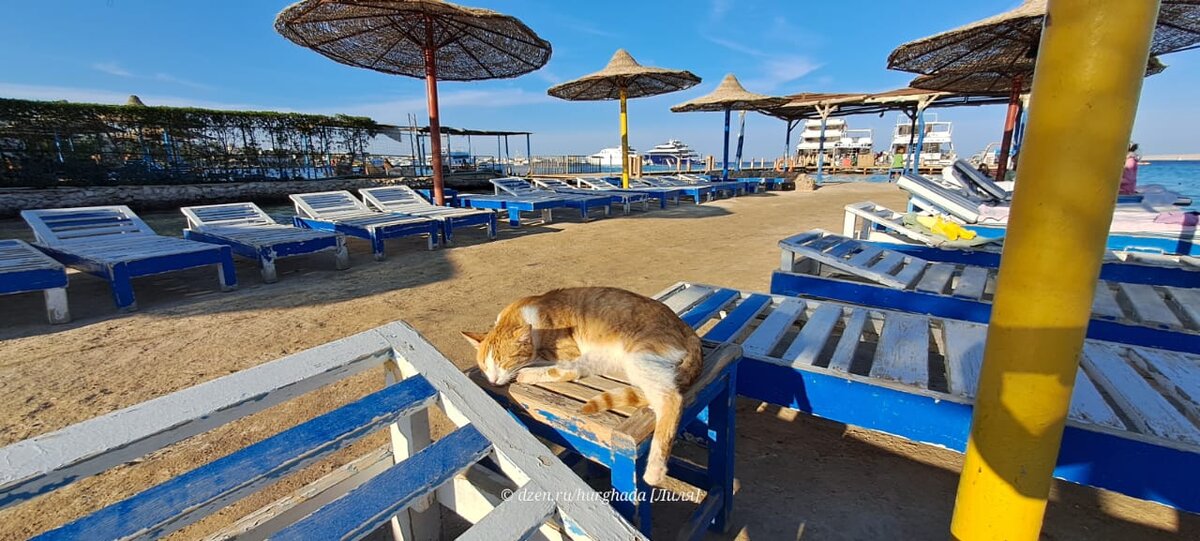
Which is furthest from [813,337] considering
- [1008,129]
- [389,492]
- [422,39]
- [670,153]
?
[670,153]

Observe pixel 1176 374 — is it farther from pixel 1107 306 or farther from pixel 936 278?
pixel 936 278

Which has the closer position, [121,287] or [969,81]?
[121,287]

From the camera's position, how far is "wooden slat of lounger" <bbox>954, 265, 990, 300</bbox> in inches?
118

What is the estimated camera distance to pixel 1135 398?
5.19ft

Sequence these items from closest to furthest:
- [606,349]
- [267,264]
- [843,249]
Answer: [606,349]
[843,249]
[267,264]

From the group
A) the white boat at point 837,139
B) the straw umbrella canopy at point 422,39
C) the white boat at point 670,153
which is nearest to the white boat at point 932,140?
the white boat at point 837,139

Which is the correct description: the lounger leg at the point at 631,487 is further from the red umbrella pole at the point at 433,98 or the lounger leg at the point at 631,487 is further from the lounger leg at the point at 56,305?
the red umbrella pole at the point at 433,98

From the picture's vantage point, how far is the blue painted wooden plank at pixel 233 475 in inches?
34.0

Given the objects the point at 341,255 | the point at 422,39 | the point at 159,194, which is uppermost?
the point at 422,39

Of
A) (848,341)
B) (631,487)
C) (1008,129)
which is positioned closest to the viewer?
(631,487)

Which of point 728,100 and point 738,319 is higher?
point 728,100

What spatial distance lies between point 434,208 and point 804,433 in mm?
7235

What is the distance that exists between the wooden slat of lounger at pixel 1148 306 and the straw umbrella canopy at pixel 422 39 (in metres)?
7.68

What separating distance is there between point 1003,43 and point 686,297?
9.47 m
